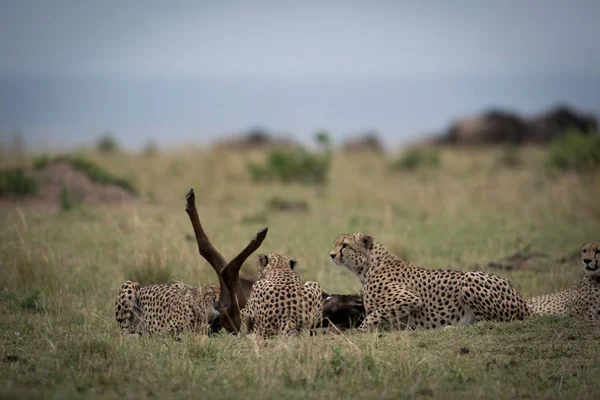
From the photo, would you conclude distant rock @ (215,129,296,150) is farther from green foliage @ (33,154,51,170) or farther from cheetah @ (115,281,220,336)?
cheetah @ (115,281,220,336)

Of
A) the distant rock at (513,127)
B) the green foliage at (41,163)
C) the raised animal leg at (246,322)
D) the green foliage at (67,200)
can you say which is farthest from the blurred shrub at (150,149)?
the raised animal leg at (246,322)

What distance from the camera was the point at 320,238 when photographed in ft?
42.4

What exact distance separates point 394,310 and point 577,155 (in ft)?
50.1

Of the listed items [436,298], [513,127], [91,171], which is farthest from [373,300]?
[513,127]

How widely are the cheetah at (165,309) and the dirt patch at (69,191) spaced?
7768mm

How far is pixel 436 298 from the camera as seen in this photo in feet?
25.2

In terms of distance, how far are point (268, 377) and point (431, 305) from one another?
7.71 ft

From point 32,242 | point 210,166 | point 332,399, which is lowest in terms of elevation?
point 332,399

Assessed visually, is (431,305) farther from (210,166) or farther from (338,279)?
(210,166)

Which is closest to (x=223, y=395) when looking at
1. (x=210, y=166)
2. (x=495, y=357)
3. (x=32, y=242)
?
(x=495, y=357)

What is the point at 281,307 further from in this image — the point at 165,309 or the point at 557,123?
the point at 557,123

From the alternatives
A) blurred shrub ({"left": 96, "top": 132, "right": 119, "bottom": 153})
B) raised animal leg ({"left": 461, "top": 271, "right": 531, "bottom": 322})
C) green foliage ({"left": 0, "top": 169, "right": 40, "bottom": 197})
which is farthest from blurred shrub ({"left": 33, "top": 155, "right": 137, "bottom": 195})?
raised animal leg ({"left": 461, "top": 271, "right": 531, "bottom": 322})

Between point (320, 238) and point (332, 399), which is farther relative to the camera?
point (320, 238)

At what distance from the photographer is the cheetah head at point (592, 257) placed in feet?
25.9
